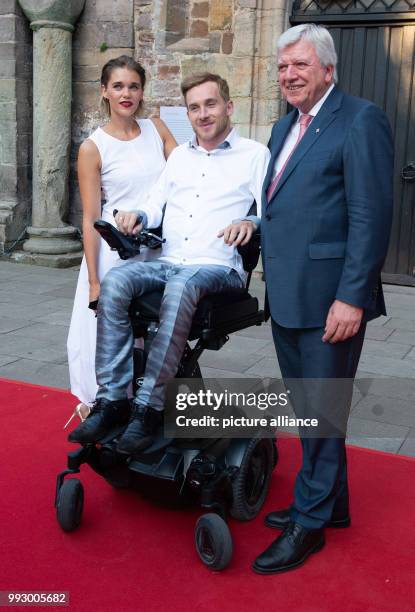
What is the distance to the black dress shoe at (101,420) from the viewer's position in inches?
106

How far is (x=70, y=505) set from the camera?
2.75 metres

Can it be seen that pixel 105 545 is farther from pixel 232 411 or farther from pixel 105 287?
pixel 105 287

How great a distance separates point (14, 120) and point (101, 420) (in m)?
7.10

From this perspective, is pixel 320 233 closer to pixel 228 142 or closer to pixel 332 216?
pixel 332 216

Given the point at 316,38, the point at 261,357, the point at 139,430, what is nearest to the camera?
the point at 316,38

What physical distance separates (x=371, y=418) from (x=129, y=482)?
5.36 feet

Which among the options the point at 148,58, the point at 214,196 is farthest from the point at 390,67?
the point at 214,196

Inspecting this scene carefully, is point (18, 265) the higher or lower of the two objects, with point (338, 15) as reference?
lower

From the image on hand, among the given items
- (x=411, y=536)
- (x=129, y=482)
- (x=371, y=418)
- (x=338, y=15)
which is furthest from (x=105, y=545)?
(x=338, y=15)

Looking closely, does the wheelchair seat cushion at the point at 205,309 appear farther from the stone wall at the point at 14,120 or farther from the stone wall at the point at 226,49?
the stone wall at the point at 14,120

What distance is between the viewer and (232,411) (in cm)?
304

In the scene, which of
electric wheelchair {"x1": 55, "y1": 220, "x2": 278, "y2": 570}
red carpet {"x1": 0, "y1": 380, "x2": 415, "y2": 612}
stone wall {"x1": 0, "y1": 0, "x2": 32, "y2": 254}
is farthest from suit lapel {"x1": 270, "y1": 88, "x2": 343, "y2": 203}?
stone wall {"x1": 0, "y1": 0, "x2": 32, "y2": 254}

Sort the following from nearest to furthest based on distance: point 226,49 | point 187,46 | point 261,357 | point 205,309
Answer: point 205,309 < point 261,357 < point 226,49 < point 187,46

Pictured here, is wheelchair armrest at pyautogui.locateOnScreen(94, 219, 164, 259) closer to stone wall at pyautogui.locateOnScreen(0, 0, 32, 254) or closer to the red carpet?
the red carpet
